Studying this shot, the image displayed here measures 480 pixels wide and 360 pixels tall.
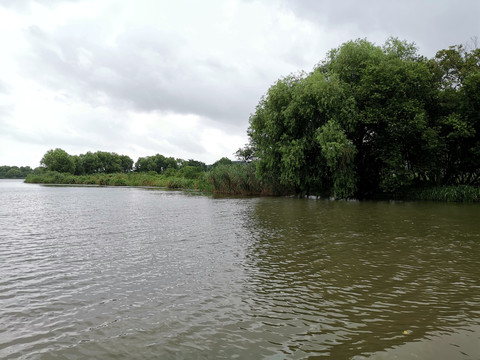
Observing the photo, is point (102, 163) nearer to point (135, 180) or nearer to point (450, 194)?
point (135, 180)

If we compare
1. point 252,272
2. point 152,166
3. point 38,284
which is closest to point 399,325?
point 252,272

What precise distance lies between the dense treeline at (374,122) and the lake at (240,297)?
2208cm

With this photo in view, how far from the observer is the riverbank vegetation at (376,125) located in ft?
106

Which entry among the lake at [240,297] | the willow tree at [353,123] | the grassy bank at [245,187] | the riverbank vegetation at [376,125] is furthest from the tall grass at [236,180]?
the lake at [240,297]

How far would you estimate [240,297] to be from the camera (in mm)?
6234

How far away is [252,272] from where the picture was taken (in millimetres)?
7914

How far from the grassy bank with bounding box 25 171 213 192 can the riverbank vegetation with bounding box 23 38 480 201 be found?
15.8 meters

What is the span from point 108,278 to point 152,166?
165048mm

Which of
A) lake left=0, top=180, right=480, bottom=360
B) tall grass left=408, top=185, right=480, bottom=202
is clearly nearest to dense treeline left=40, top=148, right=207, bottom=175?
tall grass left=408, top=185, right=480, bottom=202

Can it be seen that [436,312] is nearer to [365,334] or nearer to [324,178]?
[365,334]

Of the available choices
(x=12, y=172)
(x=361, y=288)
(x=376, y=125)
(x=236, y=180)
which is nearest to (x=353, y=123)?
(x=376, y=125)

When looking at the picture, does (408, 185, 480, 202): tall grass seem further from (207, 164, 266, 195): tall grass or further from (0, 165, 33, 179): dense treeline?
(0, 165, 33, 179): dense treeline

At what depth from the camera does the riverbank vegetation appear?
106 ft

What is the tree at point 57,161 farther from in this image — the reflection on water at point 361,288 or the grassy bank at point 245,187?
the reflection on water at point 361,288
